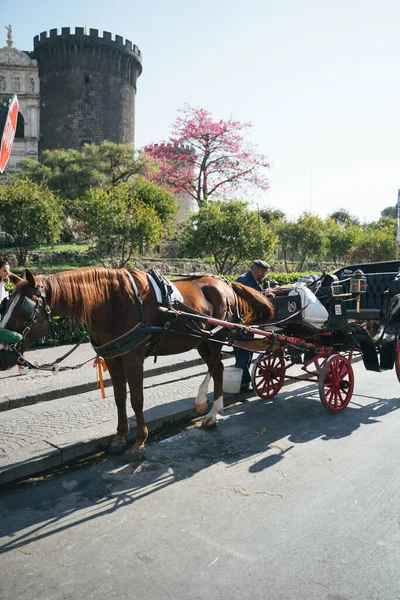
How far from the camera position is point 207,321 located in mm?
5238

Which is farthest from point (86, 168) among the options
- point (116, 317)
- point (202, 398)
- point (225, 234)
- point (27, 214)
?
point (116, 317)

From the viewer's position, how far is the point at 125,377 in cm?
507

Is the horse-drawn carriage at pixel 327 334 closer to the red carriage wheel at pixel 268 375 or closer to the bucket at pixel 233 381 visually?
the red carriage wheel at pixel 268 375

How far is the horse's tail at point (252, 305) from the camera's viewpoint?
20.3ft

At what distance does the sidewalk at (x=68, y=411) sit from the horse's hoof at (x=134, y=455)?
46 centimetres

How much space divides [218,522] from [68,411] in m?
3.07

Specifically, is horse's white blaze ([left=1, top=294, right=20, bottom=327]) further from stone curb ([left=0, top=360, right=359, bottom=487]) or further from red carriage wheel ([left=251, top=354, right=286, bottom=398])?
red carriage wheel ([left=251, top=354, right=286, bottom=398])

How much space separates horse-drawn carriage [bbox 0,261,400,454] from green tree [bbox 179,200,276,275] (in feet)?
42.4

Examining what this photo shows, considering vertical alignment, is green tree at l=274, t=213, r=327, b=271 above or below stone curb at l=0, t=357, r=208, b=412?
above

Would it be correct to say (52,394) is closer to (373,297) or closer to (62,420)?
(62,420)

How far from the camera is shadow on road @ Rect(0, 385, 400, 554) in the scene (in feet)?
12.0

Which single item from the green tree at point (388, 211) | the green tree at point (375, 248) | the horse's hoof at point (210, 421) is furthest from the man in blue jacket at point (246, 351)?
the green tree at point (388, 211)

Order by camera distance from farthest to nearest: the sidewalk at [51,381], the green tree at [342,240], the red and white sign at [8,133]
A: the green tree at [342,240], the red and white sign at [8,133], the sidewalk at [51,381]

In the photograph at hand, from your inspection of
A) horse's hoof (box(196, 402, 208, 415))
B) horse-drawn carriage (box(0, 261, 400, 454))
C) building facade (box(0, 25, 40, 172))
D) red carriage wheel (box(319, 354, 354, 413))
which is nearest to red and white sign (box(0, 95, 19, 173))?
horse-drawn carriage (box(0, 261, 400, 454))
